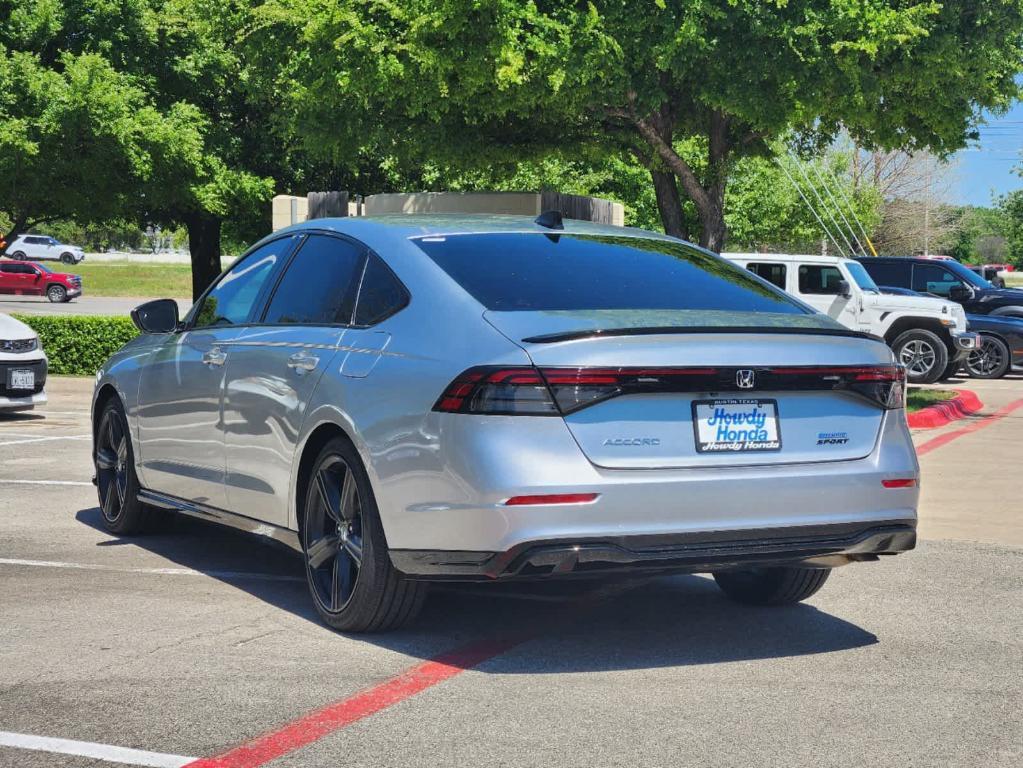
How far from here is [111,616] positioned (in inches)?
253

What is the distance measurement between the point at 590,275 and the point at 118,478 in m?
3.64

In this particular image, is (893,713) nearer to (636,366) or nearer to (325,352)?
(636,366)

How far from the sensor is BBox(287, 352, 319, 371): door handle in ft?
20.6

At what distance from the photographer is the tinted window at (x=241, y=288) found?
7.25 metres

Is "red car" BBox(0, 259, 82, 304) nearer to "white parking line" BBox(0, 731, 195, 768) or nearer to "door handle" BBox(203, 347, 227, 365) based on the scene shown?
"door handle" BBox(203, 347, 227, 365)

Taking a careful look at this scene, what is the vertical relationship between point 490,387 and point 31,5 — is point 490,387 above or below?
below

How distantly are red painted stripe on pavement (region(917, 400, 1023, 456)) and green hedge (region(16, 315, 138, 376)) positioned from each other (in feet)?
41.7

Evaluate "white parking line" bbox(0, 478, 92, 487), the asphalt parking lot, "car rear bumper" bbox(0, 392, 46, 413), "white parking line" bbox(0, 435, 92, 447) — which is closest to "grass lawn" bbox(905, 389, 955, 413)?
"white parking line" bbox(0, 435, 92, 447)

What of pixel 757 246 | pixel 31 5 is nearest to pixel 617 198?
pixel 757 246

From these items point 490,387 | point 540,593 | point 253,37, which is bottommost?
point 540,593

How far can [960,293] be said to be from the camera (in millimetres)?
26891

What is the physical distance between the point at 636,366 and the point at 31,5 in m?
24.5

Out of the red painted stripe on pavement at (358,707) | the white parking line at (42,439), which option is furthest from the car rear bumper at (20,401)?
the red painted stripe on pavement at (358,707)

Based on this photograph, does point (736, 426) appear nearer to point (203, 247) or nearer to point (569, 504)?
point (569, 504)
